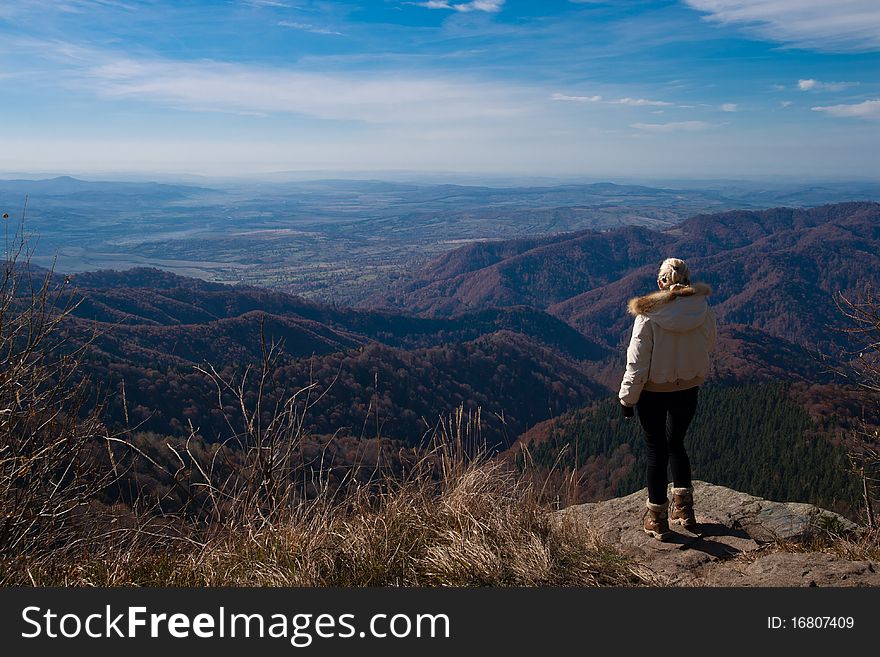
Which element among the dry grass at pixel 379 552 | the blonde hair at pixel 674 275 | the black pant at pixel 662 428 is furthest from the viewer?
the black pant at pixel 662 428

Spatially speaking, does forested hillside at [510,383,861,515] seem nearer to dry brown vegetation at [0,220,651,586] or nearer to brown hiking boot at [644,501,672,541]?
brown hiking boot at [644,501,672,541]

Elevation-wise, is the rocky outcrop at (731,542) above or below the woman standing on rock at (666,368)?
below

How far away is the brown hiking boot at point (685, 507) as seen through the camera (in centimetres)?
469

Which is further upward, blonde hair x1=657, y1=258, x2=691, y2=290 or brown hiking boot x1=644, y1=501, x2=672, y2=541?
blonde hair x1=657, y1=258, x2=691, y2=290

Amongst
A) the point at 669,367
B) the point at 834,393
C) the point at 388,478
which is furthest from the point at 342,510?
the point at 834,393

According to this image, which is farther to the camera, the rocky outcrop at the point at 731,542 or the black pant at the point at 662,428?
the black pant at the point at 662,428

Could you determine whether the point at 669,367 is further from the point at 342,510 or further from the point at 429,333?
the point at 429,333

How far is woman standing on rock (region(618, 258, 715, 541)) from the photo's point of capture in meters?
4.31

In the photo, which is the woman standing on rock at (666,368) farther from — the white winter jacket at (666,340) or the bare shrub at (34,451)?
the bare shrub at (34,451)

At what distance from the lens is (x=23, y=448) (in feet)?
11.2

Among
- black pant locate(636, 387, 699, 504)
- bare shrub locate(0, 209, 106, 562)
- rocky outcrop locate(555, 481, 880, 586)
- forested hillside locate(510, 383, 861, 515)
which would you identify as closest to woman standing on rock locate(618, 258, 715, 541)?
black pant locate(636, 387, 699, 504)

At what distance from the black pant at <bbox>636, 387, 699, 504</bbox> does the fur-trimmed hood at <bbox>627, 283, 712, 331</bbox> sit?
0.57 meters

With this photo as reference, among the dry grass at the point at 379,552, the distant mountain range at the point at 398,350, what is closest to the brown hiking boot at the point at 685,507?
the dry grass at the point at 379,552

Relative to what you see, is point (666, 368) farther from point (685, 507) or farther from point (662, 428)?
point (685, 507)
